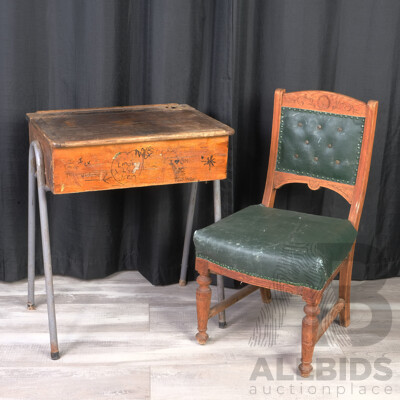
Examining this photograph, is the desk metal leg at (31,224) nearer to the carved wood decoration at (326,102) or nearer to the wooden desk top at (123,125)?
the wooden desk top at (123,125)

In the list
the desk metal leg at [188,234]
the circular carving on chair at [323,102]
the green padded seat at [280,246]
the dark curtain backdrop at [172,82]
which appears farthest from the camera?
the desk metal leg at [188,234]

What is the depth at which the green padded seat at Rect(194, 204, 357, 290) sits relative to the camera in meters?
2.04

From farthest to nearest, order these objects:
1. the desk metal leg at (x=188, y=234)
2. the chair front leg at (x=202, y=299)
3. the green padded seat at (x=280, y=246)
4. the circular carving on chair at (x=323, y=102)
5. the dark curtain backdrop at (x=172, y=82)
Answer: the desk metal leg at (x=188, y=234) < the dark curtain backdrop at (x=172, y=82) < the circular carving on chair at (x=323, y=102) < the chair front leg at (x=202, y=299) < the green padded seat at (x=280, y=246)

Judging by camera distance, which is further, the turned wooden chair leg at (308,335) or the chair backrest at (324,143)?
the chair backrest at (324,143)

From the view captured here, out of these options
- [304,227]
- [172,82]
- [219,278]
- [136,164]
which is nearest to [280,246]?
[304,227]

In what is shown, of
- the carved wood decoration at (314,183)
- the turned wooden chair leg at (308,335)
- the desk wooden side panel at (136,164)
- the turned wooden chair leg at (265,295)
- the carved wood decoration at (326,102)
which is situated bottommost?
the turned wooden chair leg at (265,295)

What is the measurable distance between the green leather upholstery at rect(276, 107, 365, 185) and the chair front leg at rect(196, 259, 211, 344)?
531 millimetres

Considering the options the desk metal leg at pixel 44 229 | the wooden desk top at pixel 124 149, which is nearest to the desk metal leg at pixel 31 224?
the desk metal leg at pixel 44 229

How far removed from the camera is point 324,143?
2.40m

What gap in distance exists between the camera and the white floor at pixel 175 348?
2.11 meters

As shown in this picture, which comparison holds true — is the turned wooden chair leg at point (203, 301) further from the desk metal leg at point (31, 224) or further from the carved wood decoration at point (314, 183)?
the desk metal leg at point (31, 224)

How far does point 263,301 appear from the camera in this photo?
270cm

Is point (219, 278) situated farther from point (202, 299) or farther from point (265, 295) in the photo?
point (265, 295)

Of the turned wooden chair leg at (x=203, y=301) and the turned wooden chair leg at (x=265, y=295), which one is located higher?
the turned wooden chair leg at (x=203, y=301)
